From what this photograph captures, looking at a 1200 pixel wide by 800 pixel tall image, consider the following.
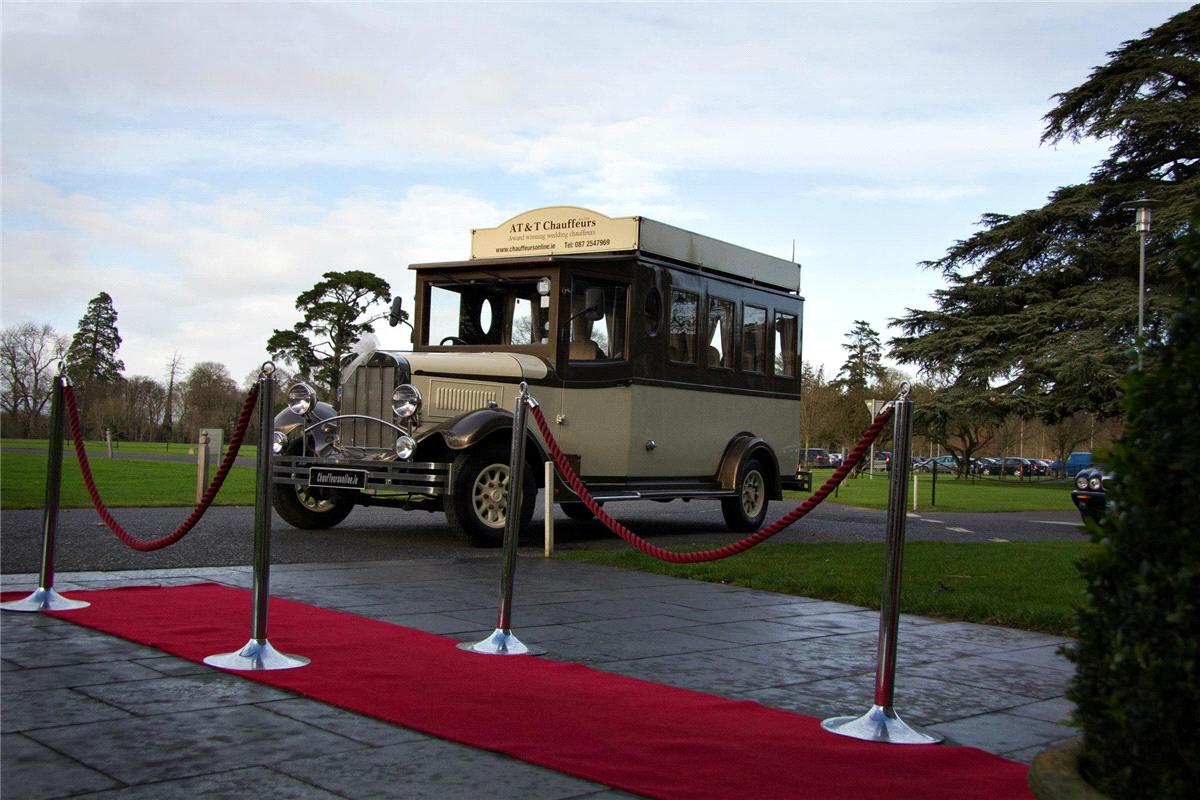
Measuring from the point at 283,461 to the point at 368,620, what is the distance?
4929 mm

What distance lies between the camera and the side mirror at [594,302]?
12.0m

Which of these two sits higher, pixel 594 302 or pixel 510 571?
pixel 594 302

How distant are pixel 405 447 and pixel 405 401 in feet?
1.66

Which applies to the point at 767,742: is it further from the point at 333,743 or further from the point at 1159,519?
the point at 1159,519

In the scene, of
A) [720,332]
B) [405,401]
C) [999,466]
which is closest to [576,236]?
[720,332]

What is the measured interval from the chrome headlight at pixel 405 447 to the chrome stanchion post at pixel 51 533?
3886 mm

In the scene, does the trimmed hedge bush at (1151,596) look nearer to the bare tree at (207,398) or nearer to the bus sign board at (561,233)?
the bus sign board at (561,233)

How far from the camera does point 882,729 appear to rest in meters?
4.13

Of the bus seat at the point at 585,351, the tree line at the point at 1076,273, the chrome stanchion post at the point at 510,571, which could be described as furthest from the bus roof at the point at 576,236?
the tree line at the point at 1076,273

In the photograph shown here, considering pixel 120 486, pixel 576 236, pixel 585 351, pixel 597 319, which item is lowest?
pixel 120 486

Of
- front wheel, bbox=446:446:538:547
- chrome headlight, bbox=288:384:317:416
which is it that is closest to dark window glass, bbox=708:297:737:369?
front wheel, bbox=446:446:538:547

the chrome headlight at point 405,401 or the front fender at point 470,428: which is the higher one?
the chrome headlight at point 405,401

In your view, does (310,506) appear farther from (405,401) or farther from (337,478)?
(405,401)

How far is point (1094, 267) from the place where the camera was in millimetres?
33125
